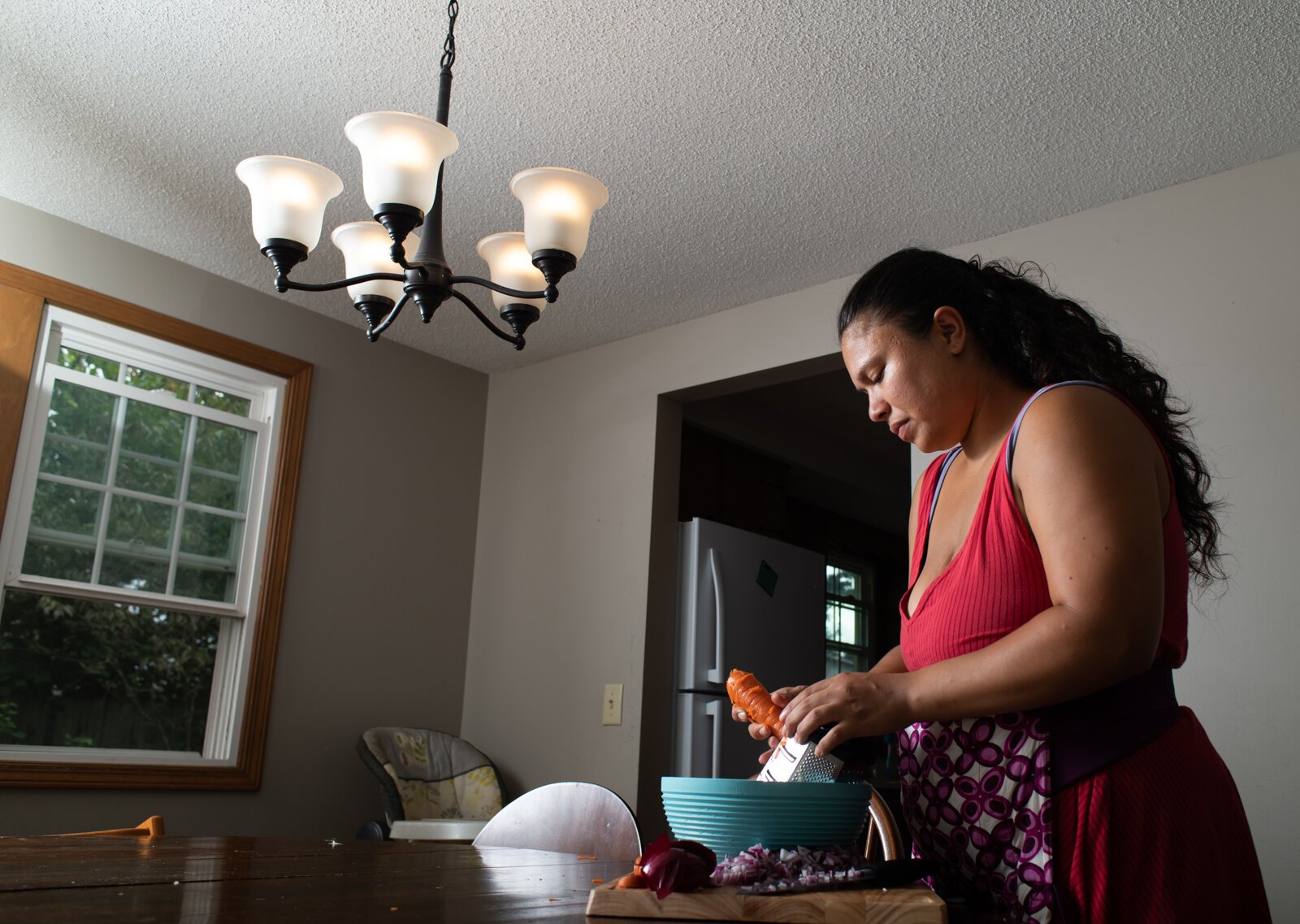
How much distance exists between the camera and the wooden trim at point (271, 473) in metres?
3.00

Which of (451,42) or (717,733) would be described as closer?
(451,42)

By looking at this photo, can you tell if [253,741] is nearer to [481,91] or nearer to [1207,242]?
[481,91]

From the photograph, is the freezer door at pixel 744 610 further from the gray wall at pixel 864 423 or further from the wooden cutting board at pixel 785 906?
the wooden cutting board at pixel 785 906

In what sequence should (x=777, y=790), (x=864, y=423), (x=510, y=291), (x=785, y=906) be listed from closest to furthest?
(x=785, y=906) < (x=777, y=790) < (x=510, y=291) < (x=864, y=423)

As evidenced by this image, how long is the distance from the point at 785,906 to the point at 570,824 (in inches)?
42.6

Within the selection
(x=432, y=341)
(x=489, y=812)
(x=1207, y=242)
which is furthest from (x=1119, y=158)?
(x=489, y=812)

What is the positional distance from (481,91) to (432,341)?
1686mm

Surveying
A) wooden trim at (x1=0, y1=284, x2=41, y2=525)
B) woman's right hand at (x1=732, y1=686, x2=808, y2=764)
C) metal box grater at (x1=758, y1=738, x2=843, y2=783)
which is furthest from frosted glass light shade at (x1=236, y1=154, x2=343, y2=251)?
wooden trim at (x1=0, y1=284, x2=41, y2=525)

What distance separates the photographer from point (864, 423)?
4996 millimetres

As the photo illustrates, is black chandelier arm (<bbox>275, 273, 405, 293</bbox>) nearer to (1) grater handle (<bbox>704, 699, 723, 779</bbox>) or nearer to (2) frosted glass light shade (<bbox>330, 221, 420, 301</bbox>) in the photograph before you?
(2) frosted glass light shade (<bbox>330, 221, 420, 301</bbox>)

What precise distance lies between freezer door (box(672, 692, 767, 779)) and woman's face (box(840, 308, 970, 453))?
2546 mm

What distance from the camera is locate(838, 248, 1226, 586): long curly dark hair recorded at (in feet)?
3.71

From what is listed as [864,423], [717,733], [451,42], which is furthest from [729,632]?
[451,42]

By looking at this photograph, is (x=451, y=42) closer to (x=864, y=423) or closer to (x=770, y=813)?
(x=770, y=813)
